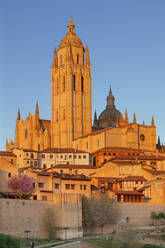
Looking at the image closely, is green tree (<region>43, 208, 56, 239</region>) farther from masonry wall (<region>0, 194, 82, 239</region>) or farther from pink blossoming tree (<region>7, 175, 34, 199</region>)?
pink blossoming tree (<region>7, 175, 34, 199</region>)

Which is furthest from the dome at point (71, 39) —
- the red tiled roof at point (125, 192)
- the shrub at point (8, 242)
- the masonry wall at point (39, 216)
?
the shrub at point (8, 242)

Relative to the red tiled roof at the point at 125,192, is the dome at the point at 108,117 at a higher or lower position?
higher

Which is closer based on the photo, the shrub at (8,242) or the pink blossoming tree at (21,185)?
the shrub at (8,242)

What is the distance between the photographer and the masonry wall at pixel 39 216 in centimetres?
4981

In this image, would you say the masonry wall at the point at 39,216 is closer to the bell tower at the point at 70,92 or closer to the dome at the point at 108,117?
the bell tower at the point at 70,92

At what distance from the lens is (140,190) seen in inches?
2756

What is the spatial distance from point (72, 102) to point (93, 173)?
28.5m

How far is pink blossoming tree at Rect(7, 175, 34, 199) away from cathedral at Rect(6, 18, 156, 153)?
36.1 m

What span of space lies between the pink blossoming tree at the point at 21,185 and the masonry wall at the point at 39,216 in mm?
4590

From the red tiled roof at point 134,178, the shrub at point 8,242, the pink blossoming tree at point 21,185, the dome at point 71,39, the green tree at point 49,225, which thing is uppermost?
the dome at point 71,39

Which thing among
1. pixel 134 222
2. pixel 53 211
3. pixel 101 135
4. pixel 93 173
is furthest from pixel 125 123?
pixel 53 211

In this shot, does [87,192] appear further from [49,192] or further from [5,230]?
[5,230]

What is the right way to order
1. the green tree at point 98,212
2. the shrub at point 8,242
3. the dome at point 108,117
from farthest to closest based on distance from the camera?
the dome at point 108,117
the green tree at point 98,212
the shrub at point 8,242

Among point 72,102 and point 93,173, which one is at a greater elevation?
point 72,102
